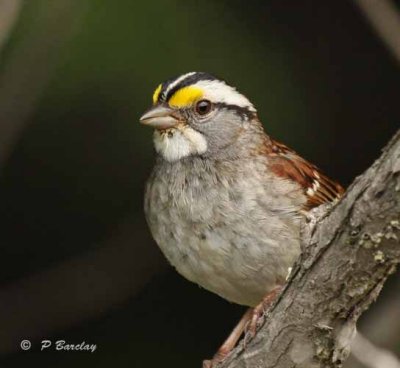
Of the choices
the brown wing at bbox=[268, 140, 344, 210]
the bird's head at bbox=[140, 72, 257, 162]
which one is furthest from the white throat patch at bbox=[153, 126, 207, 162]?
the brown wing at bbox=[268, 140, 344, 210]

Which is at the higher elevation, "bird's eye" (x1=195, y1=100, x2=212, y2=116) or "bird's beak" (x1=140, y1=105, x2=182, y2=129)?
"bird's eye" (x1=195, y1=100, x2=212, y2=116)

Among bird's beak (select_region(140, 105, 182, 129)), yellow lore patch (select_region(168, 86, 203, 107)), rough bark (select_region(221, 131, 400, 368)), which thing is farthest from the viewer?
yellow lore patch (select_region(168, 86, 203, 107))

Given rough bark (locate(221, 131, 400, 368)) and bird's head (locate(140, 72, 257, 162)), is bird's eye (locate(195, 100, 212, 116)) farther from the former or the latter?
rough bark (locate(221, 131, 400, 368))

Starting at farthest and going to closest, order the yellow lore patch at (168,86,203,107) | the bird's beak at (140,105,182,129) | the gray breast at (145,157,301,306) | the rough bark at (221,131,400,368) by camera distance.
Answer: the yellow lore patch at (168,86,203,107) → the bird's beak at (140,105,182,129) → the gray breast at (145,157,301,306) → the rough bark at (221,131,400,368)

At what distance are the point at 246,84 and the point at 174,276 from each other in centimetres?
103

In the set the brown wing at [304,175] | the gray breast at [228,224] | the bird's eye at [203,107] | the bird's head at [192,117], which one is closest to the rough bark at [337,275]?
the gray breast at [228,224]

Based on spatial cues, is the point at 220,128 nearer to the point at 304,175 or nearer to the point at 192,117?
the point at 192,117

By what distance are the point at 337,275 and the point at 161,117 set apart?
1403 mm

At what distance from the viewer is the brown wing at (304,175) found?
13.5 ft

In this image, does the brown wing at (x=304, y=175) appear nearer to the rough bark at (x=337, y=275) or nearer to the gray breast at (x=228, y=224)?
the gray breast at (x=228, y=224)

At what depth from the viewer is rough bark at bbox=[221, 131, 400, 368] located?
2.61 m

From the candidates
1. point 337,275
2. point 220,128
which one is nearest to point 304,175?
point 220,128

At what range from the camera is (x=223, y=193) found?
397cm

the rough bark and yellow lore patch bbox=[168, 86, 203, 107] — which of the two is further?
yellow lore patch bbox=[168, 86, 203, 107]
